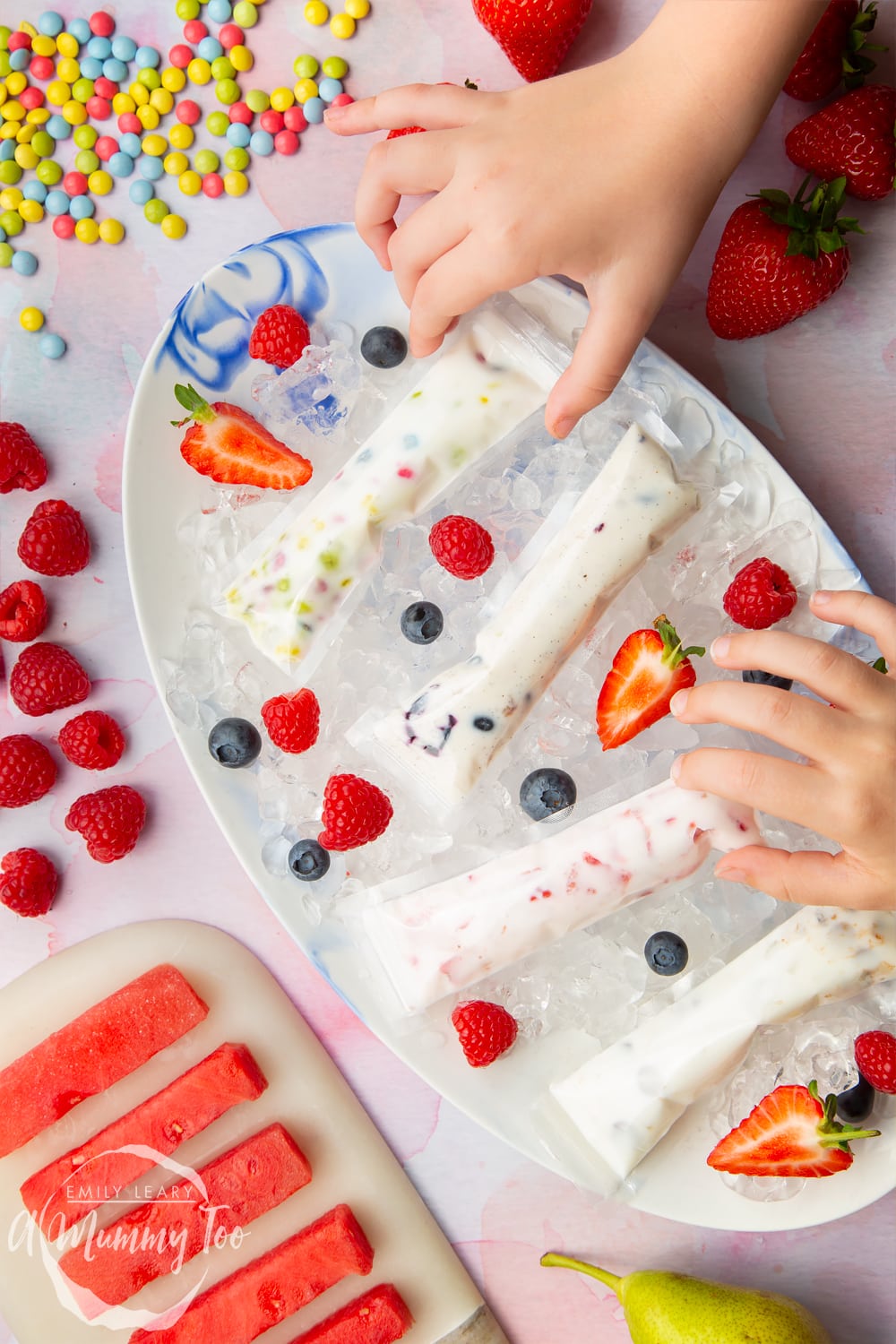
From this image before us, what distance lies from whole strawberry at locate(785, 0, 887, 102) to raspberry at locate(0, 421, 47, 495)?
1324 millimetres

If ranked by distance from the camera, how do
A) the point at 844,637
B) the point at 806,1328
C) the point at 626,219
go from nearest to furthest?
the point at 626,219 < the point at 844,637 < the point at 806,1328

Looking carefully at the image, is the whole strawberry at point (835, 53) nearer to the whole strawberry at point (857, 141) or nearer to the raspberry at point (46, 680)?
the whole strawberry at point (857, 141)

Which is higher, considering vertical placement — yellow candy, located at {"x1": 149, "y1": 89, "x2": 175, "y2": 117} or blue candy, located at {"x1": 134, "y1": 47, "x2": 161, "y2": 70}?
blue candy, located at {"x1": 134, "y1": 47, "x2": 161, "y2": 70}

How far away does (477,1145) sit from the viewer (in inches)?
71.4

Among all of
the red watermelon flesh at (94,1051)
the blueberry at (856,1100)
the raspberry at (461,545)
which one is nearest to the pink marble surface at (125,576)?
the red watermelon flesh at (94,1051)

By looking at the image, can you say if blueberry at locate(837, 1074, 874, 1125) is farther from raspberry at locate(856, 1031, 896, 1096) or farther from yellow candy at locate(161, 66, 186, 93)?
yellow candy at locate(161, 66, 186, 93)

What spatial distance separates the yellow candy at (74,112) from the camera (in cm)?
177

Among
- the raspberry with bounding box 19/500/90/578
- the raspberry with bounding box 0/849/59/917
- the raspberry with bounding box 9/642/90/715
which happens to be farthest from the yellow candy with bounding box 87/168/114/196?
the raspberry with bounding box 0/849/59/917

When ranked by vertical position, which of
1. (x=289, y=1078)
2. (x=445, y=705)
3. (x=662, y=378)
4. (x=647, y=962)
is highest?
(x=662, y=378)

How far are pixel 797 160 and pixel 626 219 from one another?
0.55 meters

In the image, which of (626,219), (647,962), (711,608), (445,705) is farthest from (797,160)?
(647,962)

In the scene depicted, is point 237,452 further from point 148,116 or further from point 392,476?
point 148,116

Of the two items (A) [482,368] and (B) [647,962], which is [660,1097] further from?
(A) [482,368]

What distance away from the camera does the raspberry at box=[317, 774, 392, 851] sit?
154 centimetres
